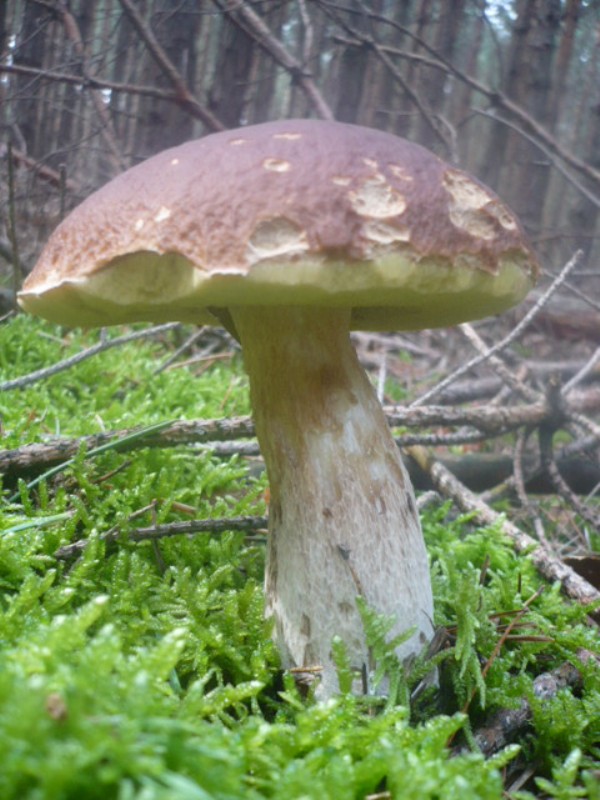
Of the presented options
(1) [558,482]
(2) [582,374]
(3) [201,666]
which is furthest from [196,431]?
(2) [582,374]

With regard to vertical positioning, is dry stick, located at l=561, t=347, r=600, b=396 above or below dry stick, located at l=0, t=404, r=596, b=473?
above

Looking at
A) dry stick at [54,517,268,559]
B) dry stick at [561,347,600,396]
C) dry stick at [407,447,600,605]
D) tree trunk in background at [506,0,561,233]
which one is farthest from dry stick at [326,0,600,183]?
dry stick at [54,517,268,559]

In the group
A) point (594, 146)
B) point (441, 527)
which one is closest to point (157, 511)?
point (441, 527)

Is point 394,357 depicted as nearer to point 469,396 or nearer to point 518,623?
point 469,396

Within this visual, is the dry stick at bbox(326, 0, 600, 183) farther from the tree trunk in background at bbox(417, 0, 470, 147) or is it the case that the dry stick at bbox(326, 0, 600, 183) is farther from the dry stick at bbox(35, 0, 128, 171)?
the dry stick at bbox(35, 0, 128, 171)

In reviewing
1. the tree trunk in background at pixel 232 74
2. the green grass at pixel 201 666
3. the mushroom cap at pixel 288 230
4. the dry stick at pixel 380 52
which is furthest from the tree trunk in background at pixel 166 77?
the mushroom cap at pixel 288 230

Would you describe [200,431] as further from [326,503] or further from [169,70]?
[169,70]
